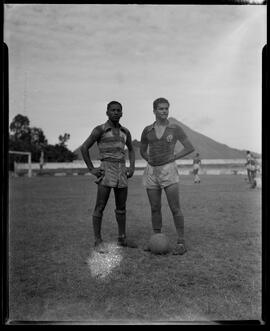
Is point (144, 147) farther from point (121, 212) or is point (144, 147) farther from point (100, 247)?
point (100, 247)

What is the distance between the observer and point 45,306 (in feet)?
10.5

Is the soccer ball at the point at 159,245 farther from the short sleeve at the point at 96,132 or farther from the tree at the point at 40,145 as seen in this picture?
the tree at the point at 40,145

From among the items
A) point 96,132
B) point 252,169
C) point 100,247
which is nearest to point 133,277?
point 100,247

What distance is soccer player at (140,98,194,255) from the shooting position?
16.3 feet

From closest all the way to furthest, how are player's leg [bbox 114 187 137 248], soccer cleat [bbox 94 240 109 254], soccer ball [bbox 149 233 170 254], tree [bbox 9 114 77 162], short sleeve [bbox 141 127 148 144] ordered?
soccer ball [bbox 149 233 170 254] → soccer cleat [bbox 94 240 109 254] → player's leg [bbox 114 187 137 248] → short sleeve [bbox 141 127 148 144] → tree [bbox 9 114 77 162]

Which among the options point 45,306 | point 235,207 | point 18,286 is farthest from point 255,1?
point 235,207

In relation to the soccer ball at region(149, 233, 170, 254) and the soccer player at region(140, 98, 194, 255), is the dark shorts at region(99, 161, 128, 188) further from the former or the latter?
the soccer ball at region(149, 233, 170, 254)

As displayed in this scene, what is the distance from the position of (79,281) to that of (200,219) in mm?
3971

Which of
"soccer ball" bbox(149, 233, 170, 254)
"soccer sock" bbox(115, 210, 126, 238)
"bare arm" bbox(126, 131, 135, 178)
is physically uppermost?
"bare arm" bbox(126, 131, 135, 178)

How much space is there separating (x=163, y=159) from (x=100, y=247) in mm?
1538

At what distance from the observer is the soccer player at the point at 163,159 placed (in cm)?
496

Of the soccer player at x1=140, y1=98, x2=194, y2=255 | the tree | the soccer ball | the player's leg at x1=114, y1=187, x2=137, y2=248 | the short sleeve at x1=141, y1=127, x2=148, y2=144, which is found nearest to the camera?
the soccer ball

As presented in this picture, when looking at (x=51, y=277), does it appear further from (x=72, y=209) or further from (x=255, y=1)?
(x=72, y=209)

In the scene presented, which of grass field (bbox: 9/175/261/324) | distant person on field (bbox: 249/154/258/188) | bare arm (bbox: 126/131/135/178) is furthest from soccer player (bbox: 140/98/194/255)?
distant person on field (bbox: 249/154/258/188)
